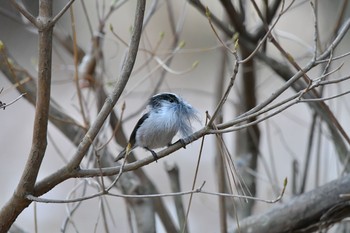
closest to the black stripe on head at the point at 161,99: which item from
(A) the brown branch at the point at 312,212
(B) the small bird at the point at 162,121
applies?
(B) the small bird at the point at 162,121

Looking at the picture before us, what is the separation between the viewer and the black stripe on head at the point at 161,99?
1.73 meters

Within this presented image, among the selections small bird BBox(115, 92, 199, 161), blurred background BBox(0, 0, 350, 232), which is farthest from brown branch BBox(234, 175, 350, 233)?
blurred background BBox(0, 0, 350, 232)

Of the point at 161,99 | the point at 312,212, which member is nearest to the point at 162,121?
the point at 161,99

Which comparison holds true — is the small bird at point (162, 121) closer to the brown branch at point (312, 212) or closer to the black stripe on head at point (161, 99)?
the black stripe on head at point (161, 99)

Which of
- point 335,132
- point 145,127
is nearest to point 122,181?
point 145,127

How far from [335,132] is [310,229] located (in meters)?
0.42

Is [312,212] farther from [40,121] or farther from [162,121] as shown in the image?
[40,121]

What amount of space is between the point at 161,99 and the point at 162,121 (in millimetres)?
69

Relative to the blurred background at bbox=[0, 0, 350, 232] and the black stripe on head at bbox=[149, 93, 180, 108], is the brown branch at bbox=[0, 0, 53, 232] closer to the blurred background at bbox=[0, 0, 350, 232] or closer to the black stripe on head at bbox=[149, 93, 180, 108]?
the black stripe on head at bbox=[149, 93, 180, 108]

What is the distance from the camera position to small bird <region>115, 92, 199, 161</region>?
65.7 inches

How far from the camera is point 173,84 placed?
5340 mm

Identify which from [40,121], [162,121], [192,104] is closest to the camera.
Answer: [40,121]

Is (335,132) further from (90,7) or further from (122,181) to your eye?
(90,7)

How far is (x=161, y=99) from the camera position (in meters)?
1.78
